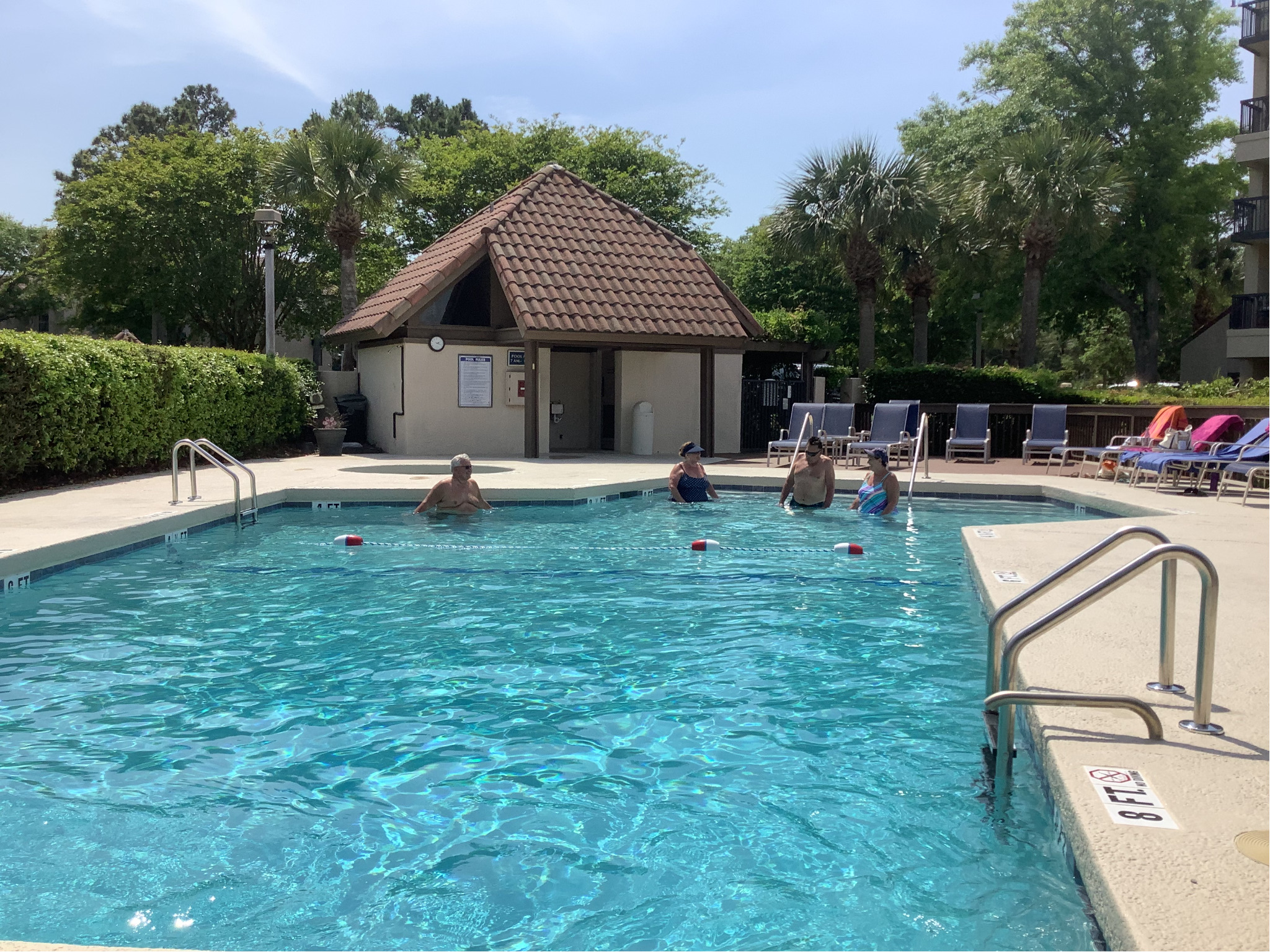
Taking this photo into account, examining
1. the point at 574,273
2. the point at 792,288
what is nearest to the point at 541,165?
the point at 792,288

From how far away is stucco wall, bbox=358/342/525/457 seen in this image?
20.5 metres

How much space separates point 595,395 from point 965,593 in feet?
51.8

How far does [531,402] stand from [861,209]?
11302mm

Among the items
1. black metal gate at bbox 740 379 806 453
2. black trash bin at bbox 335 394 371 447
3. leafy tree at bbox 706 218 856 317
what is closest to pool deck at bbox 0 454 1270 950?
black trash bin at bbox 335 394 371 447

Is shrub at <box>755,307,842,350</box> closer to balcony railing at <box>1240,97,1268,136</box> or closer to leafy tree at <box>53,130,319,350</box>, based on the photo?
balcony railing at <box>1240,97,1268,136</box>

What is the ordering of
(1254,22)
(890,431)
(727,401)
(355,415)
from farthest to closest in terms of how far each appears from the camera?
(1254,22) → (727,401) → (355,415) → (890,431)

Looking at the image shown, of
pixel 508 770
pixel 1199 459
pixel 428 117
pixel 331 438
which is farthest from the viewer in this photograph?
pixel 428 117

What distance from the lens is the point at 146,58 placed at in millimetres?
11906

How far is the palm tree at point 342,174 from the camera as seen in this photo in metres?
25.6

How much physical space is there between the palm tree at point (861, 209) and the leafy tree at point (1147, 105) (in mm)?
10414

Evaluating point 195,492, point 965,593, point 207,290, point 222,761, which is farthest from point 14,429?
point 207,290

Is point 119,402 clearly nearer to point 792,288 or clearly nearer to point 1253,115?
point 792,288

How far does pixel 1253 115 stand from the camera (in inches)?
1160

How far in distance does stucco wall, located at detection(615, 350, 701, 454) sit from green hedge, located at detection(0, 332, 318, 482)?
681 centimetres
